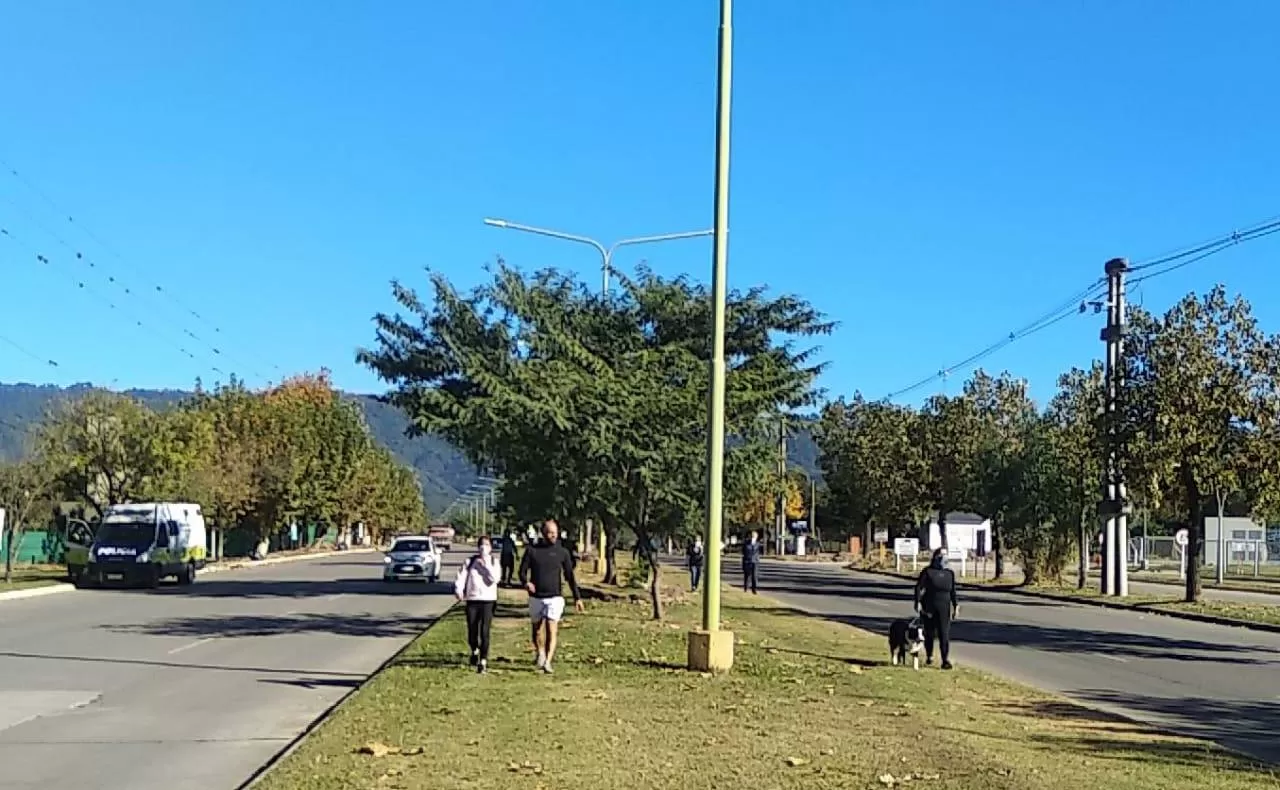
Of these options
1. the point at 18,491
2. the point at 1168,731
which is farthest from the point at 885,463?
the point at 1168,731

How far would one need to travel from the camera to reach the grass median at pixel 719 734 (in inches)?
398

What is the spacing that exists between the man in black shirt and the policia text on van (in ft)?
90.3

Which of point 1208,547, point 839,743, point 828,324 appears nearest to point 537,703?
point 839,743

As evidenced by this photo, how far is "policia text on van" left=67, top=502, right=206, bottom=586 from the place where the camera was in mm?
41625

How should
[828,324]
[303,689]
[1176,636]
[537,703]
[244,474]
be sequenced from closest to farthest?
[537,703] < [303,689] < [1176,636] < [828,324] < [244,474]

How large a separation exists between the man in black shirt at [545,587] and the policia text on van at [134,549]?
90.3 feet

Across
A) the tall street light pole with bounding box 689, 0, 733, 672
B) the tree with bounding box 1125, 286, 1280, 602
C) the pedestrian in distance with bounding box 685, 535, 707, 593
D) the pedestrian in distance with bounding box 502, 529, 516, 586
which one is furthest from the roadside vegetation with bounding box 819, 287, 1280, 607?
the tall street light pole with bounding box 689, 0, 733, 672

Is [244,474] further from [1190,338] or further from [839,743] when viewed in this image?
[839,743]

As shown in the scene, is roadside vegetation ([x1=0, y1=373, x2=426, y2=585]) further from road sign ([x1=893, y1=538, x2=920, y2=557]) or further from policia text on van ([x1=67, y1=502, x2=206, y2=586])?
road sign ([x1=893, y1=538, x2=920, y2=557])

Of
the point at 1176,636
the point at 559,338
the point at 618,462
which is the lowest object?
the point at 1176,636

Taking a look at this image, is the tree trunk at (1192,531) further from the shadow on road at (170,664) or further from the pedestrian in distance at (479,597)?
the shadow on road at (170,664)

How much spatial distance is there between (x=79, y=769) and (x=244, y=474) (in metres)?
61.3

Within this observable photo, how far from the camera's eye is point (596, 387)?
974 inches

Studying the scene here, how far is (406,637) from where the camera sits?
2406cm
